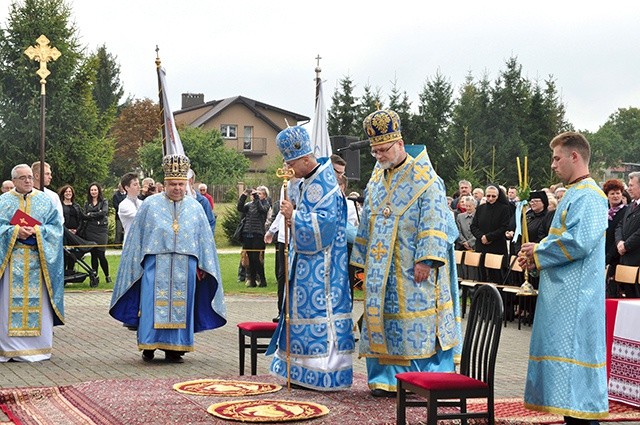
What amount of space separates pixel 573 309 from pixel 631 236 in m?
5.97

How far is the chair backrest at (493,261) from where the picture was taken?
1504 cm

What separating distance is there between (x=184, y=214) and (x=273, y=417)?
3.93m

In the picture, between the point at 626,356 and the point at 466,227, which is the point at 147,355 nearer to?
the point at 626,356

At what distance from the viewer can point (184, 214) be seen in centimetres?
1073

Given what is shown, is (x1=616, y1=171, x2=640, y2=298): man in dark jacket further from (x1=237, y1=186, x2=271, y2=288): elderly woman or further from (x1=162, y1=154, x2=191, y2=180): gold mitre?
(x1=237, y1=186, x2=271, y2=288): elderly woman

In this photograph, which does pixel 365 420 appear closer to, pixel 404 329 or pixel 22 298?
pixel 404 329

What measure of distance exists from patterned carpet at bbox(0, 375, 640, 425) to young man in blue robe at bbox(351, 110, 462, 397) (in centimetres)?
37

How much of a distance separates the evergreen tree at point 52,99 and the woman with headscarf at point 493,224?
77.0 feet

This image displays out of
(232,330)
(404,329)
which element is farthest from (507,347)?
(404,329)

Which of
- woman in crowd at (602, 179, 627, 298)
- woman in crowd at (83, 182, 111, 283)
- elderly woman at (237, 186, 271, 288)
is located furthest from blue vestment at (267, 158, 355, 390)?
woman in crowd at (83, 182, 111, 283)

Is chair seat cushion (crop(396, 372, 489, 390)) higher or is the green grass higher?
the green grass

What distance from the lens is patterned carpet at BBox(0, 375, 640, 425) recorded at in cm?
718

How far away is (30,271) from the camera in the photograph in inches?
431

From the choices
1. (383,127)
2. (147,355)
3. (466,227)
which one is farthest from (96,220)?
(383,127)
